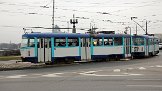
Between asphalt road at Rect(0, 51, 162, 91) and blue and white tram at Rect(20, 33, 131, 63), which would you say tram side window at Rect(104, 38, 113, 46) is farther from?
asphalt road at Rect(0, 51, 162, 91)

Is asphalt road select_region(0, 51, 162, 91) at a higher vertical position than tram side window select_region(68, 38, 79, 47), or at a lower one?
lower

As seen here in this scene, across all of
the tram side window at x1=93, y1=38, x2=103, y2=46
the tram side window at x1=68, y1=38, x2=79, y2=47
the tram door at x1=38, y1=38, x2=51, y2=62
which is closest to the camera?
the tram door at x1=38, y1=38, x2=51, y2=62

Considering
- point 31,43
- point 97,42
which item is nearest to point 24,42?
point 31,43

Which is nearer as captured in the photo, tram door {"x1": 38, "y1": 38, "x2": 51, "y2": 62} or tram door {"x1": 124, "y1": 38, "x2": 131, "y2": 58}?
tram door {"x1": 38, "y1": 38, "x2": 51, "y2": 62}

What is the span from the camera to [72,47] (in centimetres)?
3250

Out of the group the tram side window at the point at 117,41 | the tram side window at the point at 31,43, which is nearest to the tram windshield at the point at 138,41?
the tram side window at the point at 117,41

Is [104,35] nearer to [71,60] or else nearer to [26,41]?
[71,60]

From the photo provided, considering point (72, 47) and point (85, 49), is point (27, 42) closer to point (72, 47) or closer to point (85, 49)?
point (72, 47)

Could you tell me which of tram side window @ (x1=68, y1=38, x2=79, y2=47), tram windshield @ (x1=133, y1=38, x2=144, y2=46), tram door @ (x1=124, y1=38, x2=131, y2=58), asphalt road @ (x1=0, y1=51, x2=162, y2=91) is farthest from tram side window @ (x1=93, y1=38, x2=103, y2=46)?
asphalt road @ (x1=0, y1=51, x2=162, y2=91)

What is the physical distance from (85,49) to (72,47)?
1743 mm

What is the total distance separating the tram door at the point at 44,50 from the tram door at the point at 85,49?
3.90 m

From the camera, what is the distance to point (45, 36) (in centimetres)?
3059

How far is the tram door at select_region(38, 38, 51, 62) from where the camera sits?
3020 centimetres

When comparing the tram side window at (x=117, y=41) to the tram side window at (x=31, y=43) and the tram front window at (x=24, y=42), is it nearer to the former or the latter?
the tram side window at (x=31, y=43)
